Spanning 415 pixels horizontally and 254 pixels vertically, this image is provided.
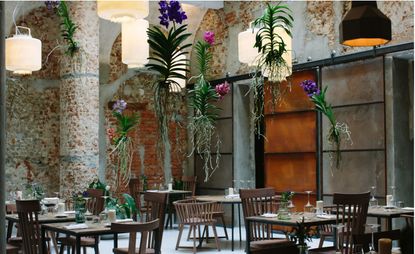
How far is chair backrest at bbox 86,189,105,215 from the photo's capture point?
7.54 m

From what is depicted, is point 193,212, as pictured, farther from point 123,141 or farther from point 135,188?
point 123,141

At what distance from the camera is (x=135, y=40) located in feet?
22.9

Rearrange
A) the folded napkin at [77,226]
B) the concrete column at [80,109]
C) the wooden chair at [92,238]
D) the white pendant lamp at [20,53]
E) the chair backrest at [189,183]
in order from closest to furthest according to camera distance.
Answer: the folded napkin at [77,226] < the wooden chair at [92,238] < the white pendant lamp at [20,53] < the concrete column at [80,109] < the chair backrest at [189,183]

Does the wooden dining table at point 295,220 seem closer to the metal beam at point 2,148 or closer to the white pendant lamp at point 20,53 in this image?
the white pendant lamp at point 20,53

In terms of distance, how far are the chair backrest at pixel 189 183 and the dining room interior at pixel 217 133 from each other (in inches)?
1.3

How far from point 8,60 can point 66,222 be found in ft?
7.34

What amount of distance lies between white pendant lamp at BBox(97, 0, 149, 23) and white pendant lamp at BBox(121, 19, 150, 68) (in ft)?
5.09

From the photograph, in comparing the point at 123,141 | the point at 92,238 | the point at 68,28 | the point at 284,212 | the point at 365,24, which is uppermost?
the point at 68,28

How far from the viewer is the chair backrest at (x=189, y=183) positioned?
1234 centimetres

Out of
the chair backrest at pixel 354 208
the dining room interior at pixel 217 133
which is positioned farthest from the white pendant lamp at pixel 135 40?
the chair backrest at pixel 354 208

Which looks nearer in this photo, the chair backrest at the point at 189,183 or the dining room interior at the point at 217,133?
the dining room interior at the point at 217,133

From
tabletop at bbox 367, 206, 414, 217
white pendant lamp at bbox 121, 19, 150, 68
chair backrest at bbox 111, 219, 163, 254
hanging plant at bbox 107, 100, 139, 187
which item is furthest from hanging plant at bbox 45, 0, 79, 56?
chair backrest at bbox 111, 219, 163, 254

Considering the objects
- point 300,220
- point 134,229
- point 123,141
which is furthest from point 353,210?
point 134,229

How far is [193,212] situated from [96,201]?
1.75 m
